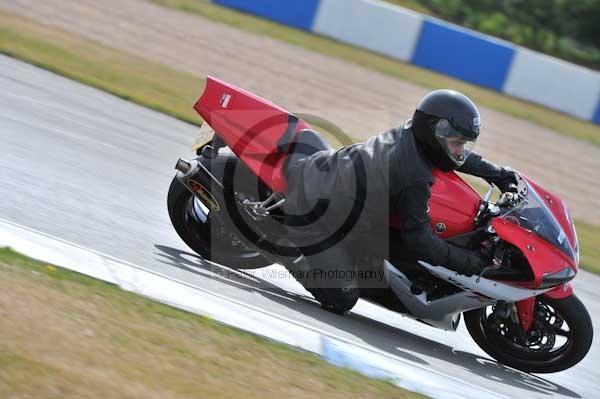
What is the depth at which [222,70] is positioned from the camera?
15.5 metres

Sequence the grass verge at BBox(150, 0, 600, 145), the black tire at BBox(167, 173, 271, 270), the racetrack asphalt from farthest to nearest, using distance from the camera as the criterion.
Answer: the grass verge at BBox(150, 0, 600, 145), the black tire at BBox(167, 173, 271, 270), the racetrack asphalt

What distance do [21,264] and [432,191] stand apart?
→ 2.48m

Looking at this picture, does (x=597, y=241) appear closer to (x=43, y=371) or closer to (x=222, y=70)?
(x=222, y=70)

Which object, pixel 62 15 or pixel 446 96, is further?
pixel 62 15

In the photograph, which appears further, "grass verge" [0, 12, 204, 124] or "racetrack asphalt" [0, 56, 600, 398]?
"grass verge" [0, 12, 204, 124]

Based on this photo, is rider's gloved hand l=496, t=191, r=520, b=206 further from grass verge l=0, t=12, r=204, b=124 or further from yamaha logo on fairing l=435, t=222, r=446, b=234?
grass verge l=0, t=12, r=204, b=124

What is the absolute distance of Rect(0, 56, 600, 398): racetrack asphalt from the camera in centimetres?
581

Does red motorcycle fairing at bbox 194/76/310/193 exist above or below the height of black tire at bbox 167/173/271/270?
above

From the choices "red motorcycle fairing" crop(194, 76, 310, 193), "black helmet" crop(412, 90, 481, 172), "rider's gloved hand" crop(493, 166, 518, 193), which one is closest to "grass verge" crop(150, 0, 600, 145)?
"rider's gloved hand" crop(493, 166, 518, 193)

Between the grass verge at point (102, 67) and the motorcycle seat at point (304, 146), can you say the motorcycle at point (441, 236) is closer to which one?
the motorcycle seat at point (304, 146)

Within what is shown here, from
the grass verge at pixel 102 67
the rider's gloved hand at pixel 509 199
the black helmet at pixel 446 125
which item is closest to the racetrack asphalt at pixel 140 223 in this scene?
the rider's gloved hand at pixel 509 199

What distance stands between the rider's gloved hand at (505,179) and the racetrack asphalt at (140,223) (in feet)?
3.61

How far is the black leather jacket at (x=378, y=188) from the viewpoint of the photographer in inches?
218

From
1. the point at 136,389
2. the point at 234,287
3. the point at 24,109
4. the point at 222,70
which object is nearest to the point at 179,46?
the point at 222,70
